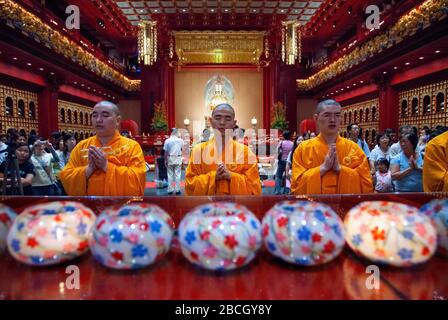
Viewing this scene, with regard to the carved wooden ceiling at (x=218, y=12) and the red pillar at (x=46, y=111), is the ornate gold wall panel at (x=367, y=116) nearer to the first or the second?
the carved wooden ceiling at (x=218, y=12)

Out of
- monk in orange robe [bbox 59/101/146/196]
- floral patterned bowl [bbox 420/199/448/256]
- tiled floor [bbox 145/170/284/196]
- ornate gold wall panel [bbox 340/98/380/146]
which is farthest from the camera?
ornate gold wall panel [bbox 340/98/380/146]

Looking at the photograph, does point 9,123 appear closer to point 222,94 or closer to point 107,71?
point 107,71

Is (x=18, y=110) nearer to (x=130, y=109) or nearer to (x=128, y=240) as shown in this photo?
(x=130, y=109)

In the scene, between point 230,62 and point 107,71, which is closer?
point 107,71

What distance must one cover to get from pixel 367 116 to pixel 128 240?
15.4 m

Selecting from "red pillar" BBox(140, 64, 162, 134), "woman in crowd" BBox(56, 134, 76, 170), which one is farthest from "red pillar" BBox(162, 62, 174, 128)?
"woman in crowd" BBox(56, 134, 76, 170)

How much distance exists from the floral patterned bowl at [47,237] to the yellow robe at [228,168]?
1.35 m

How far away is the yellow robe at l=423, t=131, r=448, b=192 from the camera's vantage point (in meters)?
2.32

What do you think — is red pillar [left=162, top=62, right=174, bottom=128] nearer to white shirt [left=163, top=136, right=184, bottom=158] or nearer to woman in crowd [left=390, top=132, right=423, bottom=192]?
white shirt [left=163, top=136, right=184, bottom=158]

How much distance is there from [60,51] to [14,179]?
8147 millimetres

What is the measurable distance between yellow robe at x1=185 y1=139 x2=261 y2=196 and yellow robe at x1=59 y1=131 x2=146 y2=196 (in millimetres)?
353

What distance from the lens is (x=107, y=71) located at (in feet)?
49.1

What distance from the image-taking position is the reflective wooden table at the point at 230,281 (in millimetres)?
891
